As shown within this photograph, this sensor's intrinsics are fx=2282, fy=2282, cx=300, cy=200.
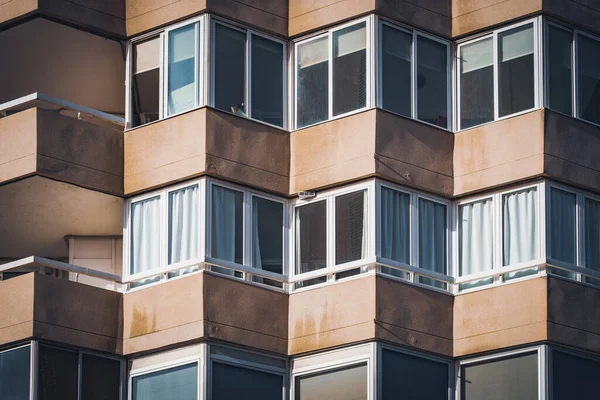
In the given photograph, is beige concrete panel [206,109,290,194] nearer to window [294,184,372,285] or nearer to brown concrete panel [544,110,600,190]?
window [294,184,372,285]

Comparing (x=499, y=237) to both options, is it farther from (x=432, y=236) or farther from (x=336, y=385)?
(x=336, y=385)

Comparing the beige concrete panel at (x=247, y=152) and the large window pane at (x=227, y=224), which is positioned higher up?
the beige concrete panel at (x=247, y=152)

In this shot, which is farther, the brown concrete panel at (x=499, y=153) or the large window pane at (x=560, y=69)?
Answer: the large window pane at (x=560, y=69)

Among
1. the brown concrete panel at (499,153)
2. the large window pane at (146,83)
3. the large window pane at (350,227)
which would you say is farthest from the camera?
the large window pane at (146,83)

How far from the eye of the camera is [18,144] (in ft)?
137

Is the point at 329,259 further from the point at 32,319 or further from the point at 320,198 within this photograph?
the point at 32,319

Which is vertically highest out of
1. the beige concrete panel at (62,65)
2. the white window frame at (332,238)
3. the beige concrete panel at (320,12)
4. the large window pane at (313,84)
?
the beige concrete panel at (320,12)

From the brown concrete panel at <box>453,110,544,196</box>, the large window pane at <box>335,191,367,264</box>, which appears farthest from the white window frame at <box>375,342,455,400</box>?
the brown concrete panel at <box>453,110,544,196</box>

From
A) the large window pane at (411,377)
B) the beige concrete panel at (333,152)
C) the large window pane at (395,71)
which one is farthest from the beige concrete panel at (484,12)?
the large window pane at (411,377)

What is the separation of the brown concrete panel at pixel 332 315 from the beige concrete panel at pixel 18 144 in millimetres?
5396

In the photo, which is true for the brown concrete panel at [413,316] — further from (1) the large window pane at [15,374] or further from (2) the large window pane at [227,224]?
(1) the large window pane at [15,374]

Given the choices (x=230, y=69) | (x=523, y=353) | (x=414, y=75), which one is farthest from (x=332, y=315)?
(x=230, y=69)

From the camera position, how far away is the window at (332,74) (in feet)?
138

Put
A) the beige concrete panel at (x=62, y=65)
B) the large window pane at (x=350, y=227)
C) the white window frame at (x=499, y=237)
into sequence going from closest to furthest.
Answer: the white window frame at (x=499, y=237) → the large window pane at (x=350, y=227) → the beige concrete panel at (x=62, y=65)
